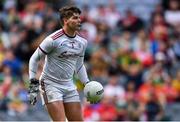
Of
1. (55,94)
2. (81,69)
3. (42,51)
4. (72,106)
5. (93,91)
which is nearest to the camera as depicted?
(42,51)

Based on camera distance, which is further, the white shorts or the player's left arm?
the player's left arm

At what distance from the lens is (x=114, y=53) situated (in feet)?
62.4

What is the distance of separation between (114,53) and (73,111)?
7.63m

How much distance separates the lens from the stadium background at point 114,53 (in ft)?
55.7

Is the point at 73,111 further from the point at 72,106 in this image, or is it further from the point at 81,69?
the point at 81,69

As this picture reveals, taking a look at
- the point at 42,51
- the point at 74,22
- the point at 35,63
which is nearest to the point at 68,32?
the point at 74,22

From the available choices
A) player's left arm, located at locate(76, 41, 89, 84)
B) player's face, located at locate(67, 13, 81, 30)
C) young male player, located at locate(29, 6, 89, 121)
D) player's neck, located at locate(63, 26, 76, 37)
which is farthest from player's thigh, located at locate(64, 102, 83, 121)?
player's face, located at locate(67, 13, 81, 30)

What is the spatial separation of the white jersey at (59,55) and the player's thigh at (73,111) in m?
0.36

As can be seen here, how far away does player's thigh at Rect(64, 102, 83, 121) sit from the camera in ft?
37.7

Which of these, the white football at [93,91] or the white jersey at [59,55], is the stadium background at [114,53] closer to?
the white football at [93,91]

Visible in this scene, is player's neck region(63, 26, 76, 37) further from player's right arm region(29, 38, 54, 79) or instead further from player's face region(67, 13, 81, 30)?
player's right arm region(29, 38, 54, 79)

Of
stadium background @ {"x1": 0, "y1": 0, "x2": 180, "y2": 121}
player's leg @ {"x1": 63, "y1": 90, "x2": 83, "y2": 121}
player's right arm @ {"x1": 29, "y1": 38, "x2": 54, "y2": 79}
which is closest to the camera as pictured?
player's right arm @ {"x1": 29, "y1": 38, "x2": 54, "y2": 79}

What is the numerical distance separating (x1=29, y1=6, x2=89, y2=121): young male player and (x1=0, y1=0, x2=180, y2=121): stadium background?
15.9 feet

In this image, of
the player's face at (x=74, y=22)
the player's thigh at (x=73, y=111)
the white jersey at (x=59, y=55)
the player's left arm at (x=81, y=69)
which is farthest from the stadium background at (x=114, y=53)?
the player's face at (x=74, y=22)
